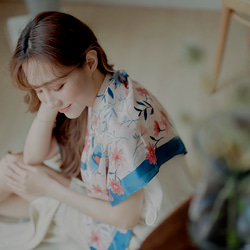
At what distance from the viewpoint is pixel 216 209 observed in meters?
0.68

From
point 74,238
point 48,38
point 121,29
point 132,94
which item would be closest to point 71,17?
point 48,38

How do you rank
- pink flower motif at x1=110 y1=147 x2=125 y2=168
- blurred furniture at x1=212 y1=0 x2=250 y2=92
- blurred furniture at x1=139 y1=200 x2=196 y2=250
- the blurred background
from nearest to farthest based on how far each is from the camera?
blurred furniture at x1=139 y1=200 x2=196 y2=250
pink flower motif at x1=110 y1=147 x2=125 y2=168
blurred furniture at x1=212 y1=0 x2=250 y2=92
the blurred background

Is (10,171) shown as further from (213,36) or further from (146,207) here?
(213,36)

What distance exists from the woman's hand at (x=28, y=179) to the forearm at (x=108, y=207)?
3 centimetres

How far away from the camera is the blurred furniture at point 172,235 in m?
0.60

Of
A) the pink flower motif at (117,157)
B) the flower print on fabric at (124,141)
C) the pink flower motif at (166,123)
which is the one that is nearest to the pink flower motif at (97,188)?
the flower print on fabric at (124,141)

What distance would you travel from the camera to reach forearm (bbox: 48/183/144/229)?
0.78 metres

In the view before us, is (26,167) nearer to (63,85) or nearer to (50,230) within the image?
(50,230)

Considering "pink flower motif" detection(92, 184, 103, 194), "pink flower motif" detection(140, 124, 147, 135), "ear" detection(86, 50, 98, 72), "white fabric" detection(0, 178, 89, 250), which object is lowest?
"white fabric" detection(0, 178, 89, 250)

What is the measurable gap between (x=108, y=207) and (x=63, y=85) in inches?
13.6

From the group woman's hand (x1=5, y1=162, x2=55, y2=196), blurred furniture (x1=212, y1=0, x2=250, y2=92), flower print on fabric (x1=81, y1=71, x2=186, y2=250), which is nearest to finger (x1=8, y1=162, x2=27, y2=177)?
woman's hand (x1=5, y1=162, x2=55, y2=196)

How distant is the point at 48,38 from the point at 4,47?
0.13m

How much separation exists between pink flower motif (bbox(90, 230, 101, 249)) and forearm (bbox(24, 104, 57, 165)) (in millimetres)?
277

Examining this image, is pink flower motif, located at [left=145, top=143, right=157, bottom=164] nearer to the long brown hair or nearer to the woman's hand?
the long brown hair
